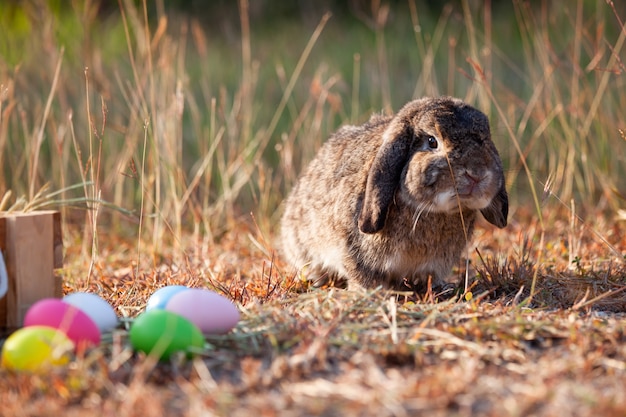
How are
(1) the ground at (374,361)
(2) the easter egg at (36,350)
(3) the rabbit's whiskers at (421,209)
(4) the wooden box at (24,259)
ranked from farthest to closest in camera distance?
1. (3) the rabbit's whiskers at (421,209)
2. (4) the wooden box at (24,259)
3. (2) the easter egg at (36,350)
4. (1) the ground at (374,361)

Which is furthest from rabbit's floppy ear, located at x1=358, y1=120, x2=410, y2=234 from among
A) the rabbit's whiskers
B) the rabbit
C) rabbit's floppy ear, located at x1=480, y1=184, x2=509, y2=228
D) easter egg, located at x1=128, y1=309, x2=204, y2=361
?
easter egg, located at x1=128, y1=309, x2=204, y2=361

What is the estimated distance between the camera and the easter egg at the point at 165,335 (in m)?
2.64

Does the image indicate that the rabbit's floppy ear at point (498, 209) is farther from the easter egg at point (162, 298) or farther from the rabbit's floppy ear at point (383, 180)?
the easter egg at point (162, 298)

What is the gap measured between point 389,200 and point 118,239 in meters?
2.66

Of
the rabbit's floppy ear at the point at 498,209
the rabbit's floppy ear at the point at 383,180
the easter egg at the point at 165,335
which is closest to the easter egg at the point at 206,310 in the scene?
the easter egg at the point at 165,335

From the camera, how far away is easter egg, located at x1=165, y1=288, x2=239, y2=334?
2.90 m

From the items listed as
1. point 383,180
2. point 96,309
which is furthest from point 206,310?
point 383,180

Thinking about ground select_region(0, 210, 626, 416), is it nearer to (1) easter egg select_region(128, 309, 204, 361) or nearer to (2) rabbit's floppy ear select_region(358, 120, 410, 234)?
(1) easter egg select_region(128, 309, 204, 361)

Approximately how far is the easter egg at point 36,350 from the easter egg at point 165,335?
0.73 feet

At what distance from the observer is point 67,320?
2.69 m

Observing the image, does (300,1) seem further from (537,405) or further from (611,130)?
(537,405)

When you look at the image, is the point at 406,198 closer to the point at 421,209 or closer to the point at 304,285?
the point at 421,209

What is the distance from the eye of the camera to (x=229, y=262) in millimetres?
4773

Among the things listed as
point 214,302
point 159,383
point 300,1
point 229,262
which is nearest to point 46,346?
point 159,383
